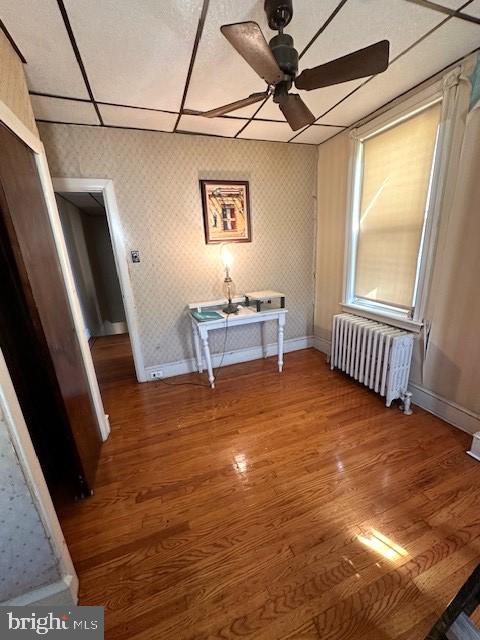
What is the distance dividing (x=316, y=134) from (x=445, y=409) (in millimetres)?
2775

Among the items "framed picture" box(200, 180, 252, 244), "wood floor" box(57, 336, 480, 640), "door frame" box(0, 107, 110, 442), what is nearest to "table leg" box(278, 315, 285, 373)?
"wood floor" box(57, 336, 480, 640)

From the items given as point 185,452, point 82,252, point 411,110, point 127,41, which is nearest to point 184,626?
point 185,452

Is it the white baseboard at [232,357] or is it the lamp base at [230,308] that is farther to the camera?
the white baseboard at [232,357]

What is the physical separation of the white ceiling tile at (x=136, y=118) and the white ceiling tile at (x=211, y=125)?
107mm

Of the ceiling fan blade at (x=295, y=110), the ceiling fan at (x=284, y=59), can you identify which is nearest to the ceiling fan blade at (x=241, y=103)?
the ceiling fan at (x=284, y=59)

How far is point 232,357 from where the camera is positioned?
3.08m

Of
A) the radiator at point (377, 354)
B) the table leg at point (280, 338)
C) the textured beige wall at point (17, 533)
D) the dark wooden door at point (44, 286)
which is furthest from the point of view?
the table leg at point (280, 338)

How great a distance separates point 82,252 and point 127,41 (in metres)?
3.66

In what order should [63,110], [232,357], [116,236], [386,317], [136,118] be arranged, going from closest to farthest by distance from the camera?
[63,110]
[136,118]
[386,317]
[116,236]
[232,357]

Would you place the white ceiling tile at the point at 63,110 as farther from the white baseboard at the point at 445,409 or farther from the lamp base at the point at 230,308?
the white baseboard at the point at 445,409

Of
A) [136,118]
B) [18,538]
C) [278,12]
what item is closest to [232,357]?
[18,538]

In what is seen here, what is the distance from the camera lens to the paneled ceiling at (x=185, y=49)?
3.77ft

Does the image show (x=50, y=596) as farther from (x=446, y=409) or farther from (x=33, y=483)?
(x=446, y=409)

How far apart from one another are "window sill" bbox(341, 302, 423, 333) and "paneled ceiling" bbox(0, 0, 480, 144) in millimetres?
1717
